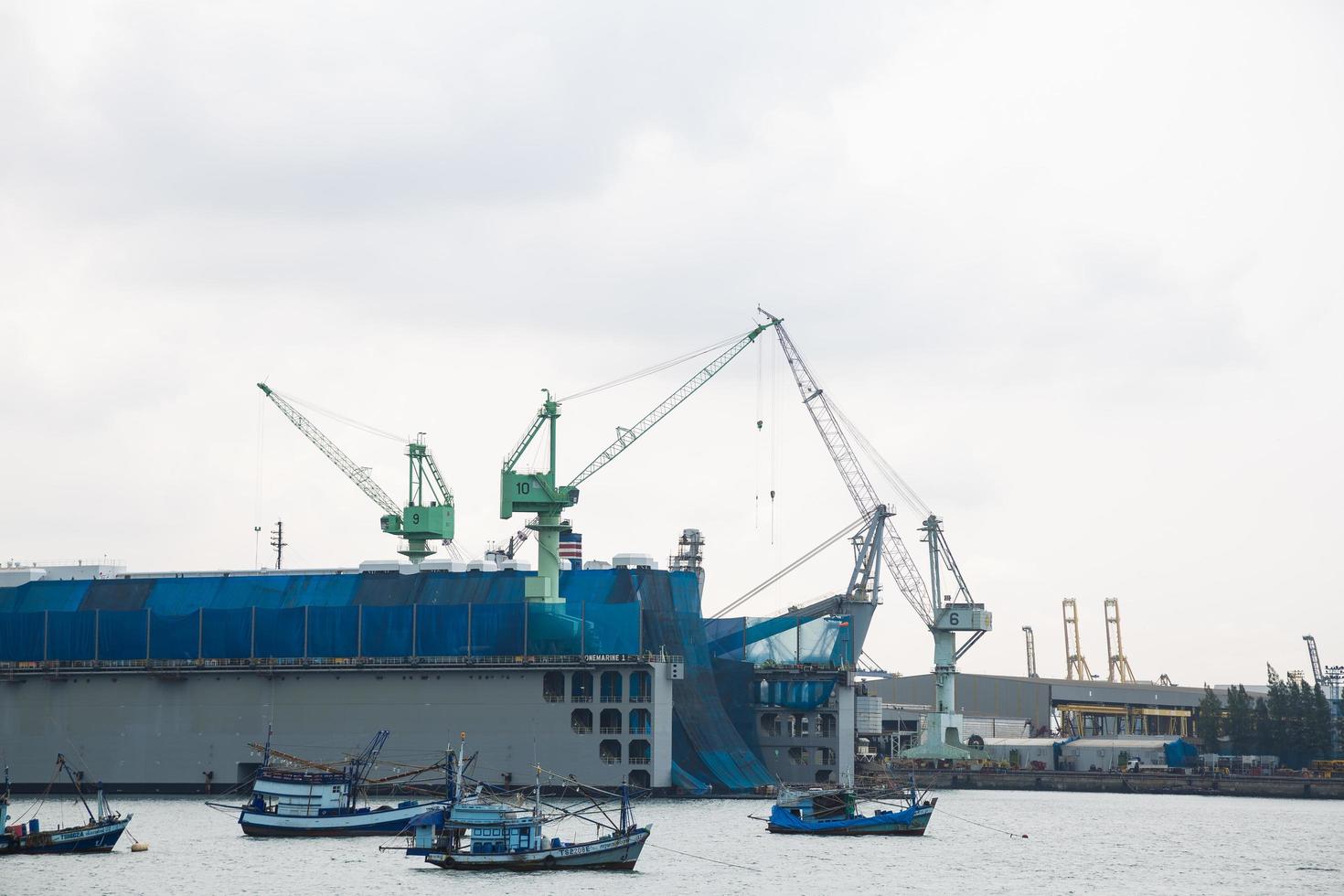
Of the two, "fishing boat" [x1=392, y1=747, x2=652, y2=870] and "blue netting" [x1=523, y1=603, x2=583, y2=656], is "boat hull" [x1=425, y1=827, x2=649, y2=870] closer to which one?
"fishing boat" [x1=392, y1=747, x2=652, y2=870]

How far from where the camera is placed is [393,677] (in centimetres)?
15225

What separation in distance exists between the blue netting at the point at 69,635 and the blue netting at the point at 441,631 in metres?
27.3

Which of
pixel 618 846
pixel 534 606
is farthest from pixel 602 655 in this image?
pixel 618 846

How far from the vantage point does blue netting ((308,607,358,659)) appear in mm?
153625

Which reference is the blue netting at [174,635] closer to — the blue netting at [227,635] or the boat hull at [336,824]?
the blue netting at [227,635]

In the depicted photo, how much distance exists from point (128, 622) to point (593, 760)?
39.4 metres

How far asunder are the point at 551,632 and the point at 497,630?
4.12 meters

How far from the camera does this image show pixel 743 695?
165625mm

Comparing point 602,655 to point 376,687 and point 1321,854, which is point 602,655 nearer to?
point 376,687

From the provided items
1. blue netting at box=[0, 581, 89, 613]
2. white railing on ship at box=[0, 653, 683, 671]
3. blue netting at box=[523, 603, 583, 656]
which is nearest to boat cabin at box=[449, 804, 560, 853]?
white railing on ship at box=[0, 653, 683, 671]

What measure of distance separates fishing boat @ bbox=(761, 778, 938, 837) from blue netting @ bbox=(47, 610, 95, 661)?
6288 centimetres

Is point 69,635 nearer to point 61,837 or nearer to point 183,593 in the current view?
point 183,593

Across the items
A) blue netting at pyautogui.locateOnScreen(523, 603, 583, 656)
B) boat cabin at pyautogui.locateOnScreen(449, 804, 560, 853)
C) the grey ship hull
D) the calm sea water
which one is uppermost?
blue netting at pyautogui.locateOnScreen(523, 603, 583, 656)

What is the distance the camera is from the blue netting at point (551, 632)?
150m
